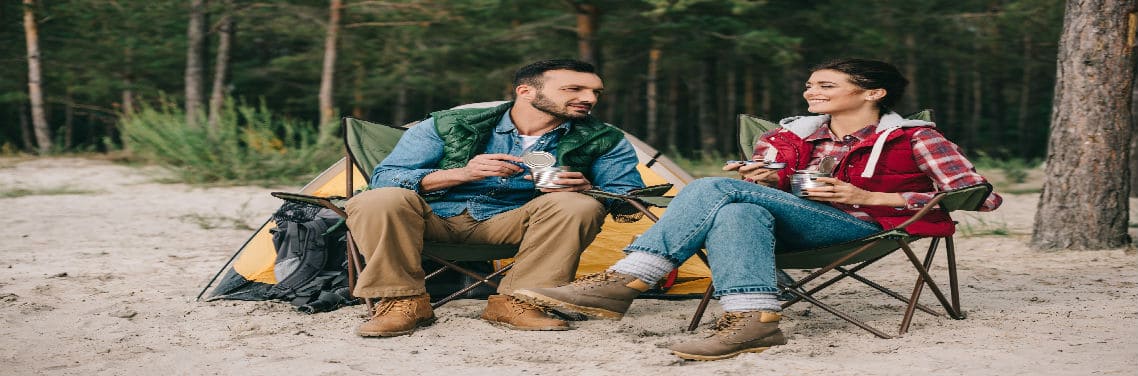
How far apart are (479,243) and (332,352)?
69cm

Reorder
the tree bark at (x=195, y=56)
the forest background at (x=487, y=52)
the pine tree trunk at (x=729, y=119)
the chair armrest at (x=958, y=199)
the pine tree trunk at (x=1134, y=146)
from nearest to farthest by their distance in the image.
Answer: the chair armrest at (x=958, y=199), the pine tree trunk at (x=1134, y=146), the tree bark at (x=195, y=56), the forest background at (x=487, y=52), the pine tree trunk at (x=729, y=119)

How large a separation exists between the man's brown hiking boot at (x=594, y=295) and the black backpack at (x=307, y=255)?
1078 mm

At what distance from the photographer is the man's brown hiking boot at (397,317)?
9.96 feet

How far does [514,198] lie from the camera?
3.44 metres

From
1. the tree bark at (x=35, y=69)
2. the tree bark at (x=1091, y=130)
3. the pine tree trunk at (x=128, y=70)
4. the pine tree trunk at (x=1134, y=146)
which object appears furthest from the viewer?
the pine tree trunk at (x=128, y=70)

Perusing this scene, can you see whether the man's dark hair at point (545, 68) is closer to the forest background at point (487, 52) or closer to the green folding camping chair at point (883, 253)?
the green folding camping chair at point (883, 253)

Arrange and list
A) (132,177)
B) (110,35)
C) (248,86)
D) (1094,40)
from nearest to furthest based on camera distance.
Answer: (1094,40)
(132,177)
(110,35)
(248,86)

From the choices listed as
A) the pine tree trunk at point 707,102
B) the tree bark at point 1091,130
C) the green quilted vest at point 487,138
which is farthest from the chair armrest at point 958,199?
the pine tree trunk at point 707,102

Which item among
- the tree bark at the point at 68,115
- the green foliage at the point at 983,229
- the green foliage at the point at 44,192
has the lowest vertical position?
the tree bark at the point at 68,115

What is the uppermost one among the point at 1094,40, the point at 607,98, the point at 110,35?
the point at 1094,40

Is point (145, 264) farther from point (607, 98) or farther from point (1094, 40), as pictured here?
point (607, 98)

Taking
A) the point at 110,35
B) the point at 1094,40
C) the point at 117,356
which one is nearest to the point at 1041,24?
the point at 1094,40

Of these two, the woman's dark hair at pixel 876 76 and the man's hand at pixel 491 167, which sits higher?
the woman's dark hair at pixel 876 76

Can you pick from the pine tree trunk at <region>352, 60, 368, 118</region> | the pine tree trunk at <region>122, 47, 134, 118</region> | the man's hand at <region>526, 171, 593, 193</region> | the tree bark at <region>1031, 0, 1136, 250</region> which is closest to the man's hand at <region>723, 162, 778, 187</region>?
the man's hand at <region>526, 171, 593, 193</region>
